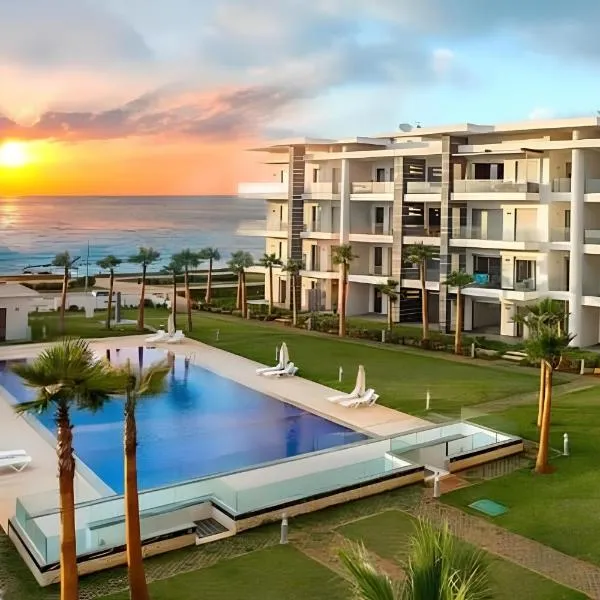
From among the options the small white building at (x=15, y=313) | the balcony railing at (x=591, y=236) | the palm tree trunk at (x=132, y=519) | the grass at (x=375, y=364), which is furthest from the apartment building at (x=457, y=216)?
the palm tree trunk at (x=132, y=519)

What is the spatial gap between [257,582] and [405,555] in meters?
2.37

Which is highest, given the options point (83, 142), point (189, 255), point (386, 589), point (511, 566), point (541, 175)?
point (83, 142)

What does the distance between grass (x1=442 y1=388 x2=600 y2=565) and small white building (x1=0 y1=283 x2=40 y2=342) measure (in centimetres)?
2163

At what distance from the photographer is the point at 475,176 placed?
37.7 meters

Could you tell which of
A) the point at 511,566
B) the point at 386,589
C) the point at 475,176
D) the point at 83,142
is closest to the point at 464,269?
the point at 475,176

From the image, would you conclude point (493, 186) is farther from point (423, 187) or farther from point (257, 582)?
point (257, 582)

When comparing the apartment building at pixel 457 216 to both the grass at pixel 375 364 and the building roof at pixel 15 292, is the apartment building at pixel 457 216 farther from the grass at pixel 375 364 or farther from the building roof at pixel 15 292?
the building roof at pixel 15 292

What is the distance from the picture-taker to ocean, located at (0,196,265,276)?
11644 cm

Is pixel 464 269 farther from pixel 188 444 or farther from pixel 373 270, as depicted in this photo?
pixel 188 444

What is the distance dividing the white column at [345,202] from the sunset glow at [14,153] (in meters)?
44.5

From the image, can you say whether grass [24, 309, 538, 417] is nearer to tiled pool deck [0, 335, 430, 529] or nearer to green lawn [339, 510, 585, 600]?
tiled pool deck [0, 335, 430, 529]

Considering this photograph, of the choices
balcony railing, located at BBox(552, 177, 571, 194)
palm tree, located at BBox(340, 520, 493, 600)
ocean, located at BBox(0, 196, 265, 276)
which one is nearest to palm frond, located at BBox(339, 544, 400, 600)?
palm tree, located at BBox(340, 520, 493, 600)

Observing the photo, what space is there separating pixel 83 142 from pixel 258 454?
66282 millimetres

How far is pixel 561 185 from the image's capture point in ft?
110
